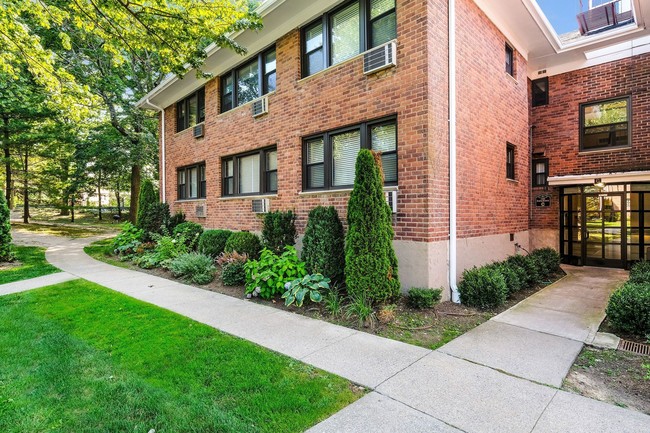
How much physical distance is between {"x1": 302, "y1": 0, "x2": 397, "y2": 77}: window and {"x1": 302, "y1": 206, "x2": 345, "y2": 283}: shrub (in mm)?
3564

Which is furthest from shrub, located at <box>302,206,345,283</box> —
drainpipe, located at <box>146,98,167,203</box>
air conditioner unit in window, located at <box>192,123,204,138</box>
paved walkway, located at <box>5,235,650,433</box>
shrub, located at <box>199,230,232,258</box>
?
drainpipe, located at <box>146,98,167,203</box>

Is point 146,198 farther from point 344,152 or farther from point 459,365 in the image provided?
point 459,365

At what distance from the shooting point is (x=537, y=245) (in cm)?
1039

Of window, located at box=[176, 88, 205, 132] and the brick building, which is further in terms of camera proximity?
window, located at box=[176, 88, 205, 132]

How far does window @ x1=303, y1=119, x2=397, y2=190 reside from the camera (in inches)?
260

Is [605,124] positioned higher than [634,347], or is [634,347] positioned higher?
[605,124]

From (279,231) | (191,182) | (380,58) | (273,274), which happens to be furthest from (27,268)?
(380,58)

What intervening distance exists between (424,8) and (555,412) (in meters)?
6.13

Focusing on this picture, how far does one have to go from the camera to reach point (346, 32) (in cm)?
730

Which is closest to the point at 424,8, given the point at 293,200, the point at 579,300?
the point at 293,200

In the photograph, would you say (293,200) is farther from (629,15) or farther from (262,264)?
(629,15)

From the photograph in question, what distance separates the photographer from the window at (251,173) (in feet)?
30.4

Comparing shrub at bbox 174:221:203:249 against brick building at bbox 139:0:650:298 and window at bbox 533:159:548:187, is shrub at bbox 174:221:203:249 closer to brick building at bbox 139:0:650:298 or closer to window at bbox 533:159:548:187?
brick building at bbox 139:0:650:298

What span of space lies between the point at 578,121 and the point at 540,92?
1.43m
